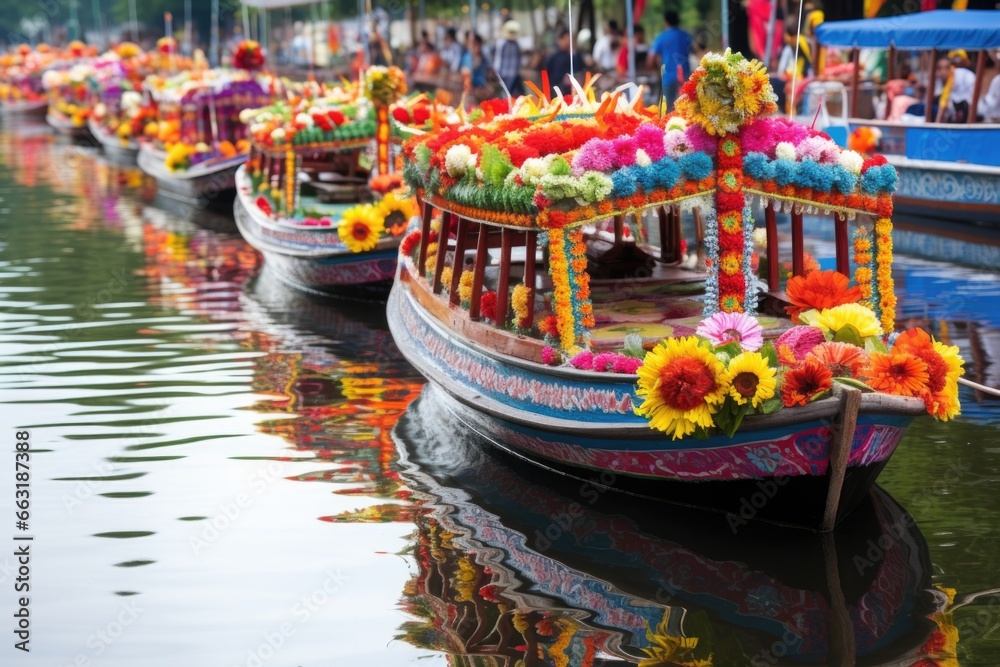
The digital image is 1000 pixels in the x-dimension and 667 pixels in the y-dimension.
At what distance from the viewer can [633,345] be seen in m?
8.06

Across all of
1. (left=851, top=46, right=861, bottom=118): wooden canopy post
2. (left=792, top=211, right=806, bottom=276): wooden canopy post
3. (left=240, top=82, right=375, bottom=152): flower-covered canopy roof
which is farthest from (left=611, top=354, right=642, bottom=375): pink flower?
(left=851, top=46, right=861, bottom=118): wooden canopy post

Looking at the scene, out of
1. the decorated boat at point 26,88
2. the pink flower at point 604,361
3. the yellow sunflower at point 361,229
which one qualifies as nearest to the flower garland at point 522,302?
the pink flower at point 604,361

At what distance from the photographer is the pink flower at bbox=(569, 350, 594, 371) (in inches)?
320

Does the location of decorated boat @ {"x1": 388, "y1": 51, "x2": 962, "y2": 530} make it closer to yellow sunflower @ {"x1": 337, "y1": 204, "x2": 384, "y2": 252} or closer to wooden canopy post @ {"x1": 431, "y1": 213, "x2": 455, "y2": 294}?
wooden canopy post @ {"x1": 431, "y1": 213, "x2": 455, "y2": 294}

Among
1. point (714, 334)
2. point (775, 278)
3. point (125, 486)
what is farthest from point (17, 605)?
point (775, 278)

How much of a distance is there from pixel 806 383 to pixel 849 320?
31.9 inches

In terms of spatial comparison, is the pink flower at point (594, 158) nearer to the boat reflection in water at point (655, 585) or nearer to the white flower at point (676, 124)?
the white flower at point (676, 124)

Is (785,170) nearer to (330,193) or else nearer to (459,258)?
(459,258)

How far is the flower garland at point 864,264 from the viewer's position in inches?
336

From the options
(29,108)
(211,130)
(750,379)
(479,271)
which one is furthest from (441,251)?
(29,108)

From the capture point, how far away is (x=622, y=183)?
319 inches

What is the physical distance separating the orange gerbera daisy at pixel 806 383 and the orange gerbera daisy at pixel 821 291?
1251mm

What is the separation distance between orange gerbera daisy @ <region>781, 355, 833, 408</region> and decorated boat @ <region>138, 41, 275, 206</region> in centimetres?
1751

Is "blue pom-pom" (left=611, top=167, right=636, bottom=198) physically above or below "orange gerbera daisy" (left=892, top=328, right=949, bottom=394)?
above
